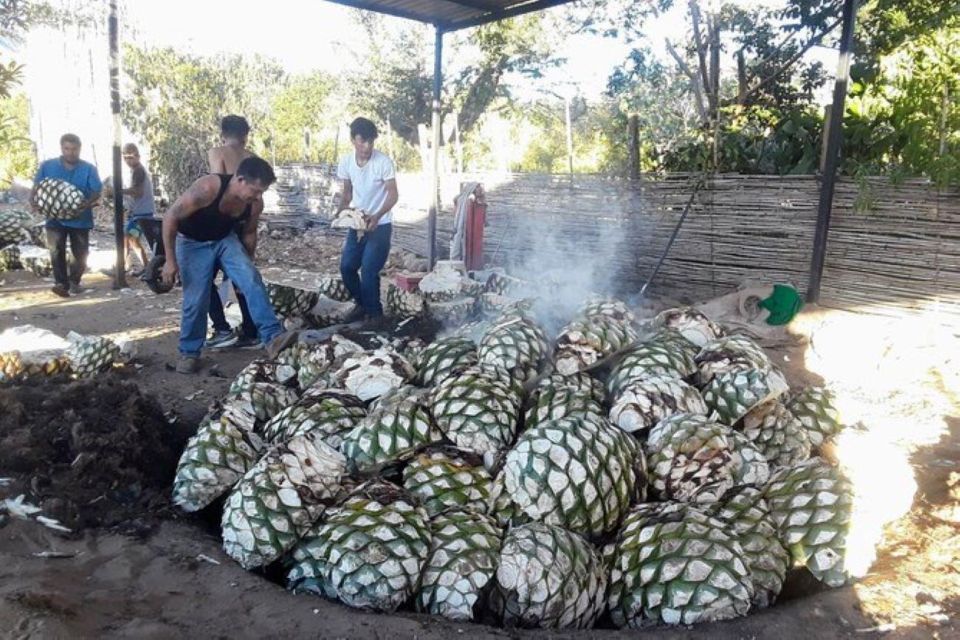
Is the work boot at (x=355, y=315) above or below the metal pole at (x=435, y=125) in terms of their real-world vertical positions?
below

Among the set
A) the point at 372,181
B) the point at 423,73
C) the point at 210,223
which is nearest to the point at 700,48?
the point at 372,181

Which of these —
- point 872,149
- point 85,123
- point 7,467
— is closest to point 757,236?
point 872,149

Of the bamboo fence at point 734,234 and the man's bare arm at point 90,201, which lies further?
the man's bare arm at point 90,201

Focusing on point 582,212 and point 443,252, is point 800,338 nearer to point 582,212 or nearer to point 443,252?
point 582,212

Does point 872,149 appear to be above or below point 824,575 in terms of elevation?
above

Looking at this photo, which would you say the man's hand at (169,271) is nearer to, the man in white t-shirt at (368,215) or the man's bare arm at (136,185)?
the man in white t-shirt at (368,215)

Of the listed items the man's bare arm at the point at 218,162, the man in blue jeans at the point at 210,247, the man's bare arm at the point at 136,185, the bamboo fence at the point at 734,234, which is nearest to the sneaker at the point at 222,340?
the man in blue jeans at the point at 210,247

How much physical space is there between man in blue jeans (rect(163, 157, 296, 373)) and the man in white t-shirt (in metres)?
1.06

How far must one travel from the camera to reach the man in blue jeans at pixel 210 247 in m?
4.55

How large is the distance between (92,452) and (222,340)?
268 cm

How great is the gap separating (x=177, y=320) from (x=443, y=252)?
4.75 m

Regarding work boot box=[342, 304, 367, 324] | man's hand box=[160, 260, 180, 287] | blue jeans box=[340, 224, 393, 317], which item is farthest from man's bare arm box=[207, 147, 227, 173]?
work boot box=[342, 304, 367, 324]

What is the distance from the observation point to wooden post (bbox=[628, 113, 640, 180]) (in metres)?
7.62

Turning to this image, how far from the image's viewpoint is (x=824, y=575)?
Answer: 223 centimetres
